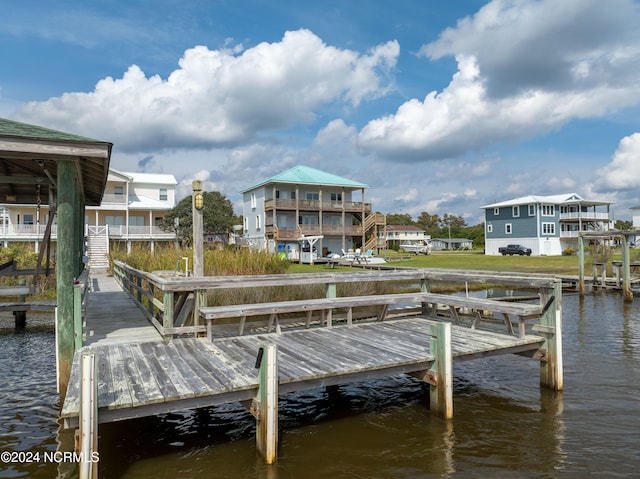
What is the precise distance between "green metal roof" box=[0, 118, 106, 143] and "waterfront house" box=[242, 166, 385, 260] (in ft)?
110

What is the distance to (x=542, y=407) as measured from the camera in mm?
7281

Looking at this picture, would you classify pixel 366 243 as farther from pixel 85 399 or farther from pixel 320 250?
pixel 85 399

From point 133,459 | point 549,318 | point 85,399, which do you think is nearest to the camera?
point 85,399

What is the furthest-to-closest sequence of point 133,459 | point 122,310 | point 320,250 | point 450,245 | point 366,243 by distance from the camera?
point 450,245 < point 366,243 < point 320,250 < point 122,310 < point 133,459

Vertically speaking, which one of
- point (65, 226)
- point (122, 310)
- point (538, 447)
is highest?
point (65, 226)

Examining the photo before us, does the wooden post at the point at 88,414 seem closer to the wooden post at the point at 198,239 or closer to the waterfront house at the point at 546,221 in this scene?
→ the wooden post at the point at 198,239

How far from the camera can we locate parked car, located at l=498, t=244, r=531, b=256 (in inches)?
2111

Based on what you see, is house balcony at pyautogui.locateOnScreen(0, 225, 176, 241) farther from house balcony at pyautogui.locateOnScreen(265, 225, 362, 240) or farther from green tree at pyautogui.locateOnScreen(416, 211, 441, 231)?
green tree at pyautogui.locateOnScreen(416, 211, 441, 231)

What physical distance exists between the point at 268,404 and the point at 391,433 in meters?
2.19

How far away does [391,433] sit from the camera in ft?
21.0

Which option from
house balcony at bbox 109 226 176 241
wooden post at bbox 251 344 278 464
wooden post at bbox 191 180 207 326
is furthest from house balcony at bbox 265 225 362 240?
wooden post at bbox 251 344 278 464

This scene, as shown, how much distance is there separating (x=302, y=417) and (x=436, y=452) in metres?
2.19

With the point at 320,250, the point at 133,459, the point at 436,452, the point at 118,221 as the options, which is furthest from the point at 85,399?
the point at 118,221

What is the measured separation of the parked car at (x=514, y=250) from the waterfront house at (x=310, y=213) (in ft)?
58.8
